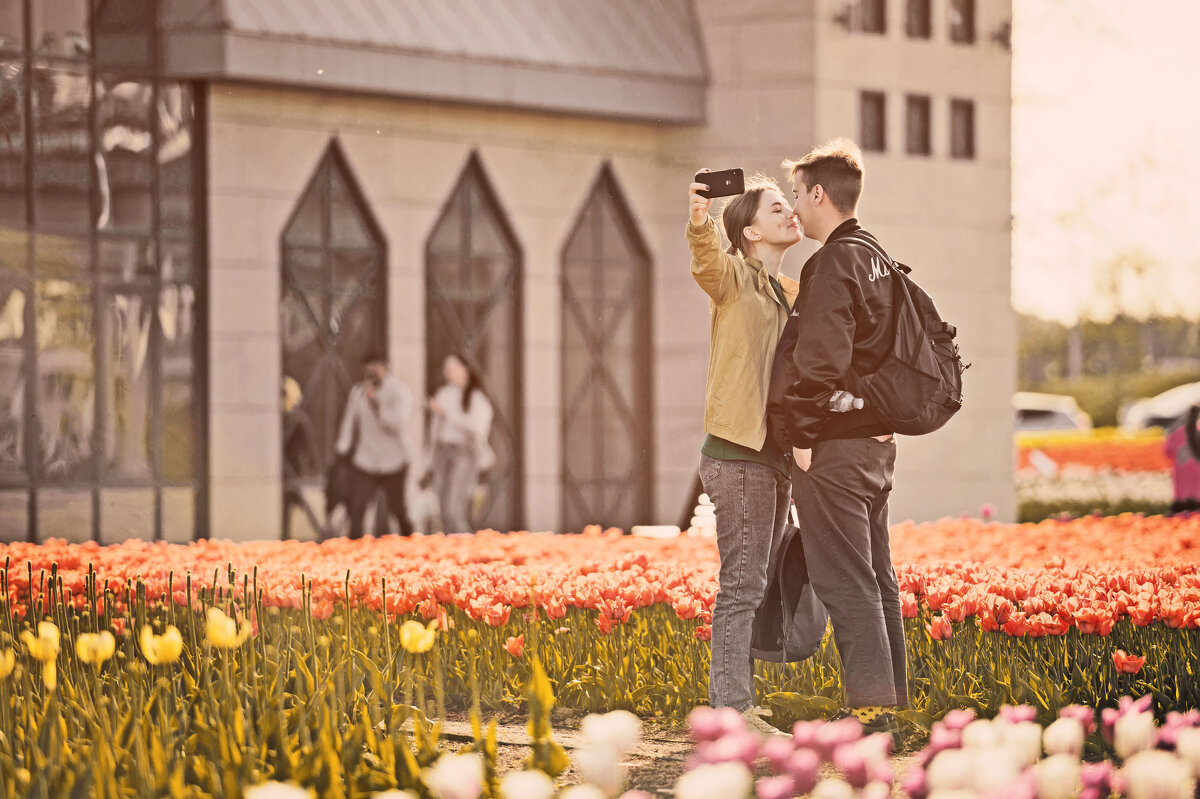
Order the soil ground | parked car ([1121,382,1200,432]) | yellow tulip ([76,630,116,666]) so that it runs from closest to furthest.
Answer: yellow tulip ([76,630,116,666]) → the soil ground → parked car ([1121,382,1200,432])

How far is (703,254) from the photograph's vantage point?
5.39 meters

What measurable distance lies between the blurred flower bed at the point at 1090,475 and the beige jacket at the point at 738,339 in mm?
13661

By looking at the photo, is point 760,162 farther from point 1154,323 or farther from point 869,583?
point 1154,323

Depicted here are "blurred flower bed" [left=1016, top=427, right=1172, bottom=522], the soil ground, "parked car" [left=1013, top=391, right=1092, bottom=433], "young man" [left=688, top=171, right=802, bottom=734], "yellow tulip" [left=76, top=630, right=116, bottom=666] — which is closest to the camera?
"yellow tulip" [left=76, top=630, right=116, bottom=666]

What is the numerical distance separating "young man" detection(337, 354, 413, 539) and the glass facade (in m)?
2.43

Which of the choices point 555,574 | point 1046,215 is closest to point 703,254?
point 555,574

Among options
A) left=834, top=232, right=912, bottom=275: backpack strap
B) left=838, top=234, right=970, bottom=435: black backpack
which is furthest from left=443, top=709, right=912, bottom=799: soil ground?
left=834, top=232, right=912, bottom=275: backpack strap

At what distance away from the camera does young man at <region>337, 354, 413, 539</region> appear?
13.2 metres

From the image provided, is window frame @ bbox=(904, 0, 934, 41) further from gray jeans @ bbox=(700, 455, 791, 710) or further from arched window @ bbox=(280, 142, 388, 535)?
gray jeans @ bbox=(700, 455, 791, 710)

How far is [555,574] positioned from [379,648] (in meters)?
2.00

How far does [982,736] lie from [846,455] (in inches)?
82.8

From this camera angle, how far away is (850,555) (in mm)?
5410

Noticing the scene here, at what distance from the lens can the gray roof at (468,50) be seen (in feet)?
48.2

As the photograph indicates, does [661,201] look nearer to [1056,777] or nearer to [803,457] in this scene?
[803,457]
